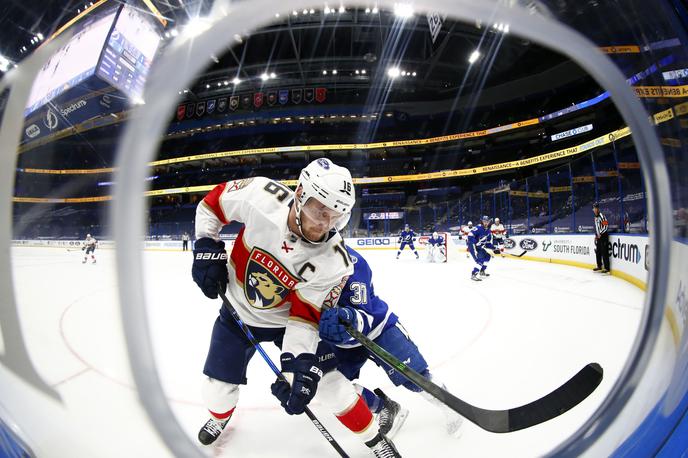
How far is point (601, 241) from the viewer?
418 cm

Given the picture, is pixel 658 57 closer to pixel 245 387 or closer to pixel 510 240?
pixel 245 387

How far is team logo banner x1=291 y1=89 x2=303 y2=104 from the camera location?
4.13 feet

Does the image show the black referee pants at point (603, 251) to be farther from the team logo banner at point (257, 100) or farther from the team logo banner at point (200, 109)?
the team logo banner at point (200, 109)

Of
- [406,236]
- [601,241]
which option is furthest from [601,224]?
[406,236]

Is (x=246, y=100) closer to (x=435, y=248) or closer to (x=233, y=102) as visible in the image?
(x=233, y=102)

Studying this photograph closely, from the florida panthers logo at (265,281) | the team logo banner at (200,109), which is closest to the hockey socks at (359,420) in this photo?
the florida panthers logo at (265,281)

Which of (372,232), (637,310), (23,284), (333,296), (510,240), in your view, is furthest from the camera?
(510,240)

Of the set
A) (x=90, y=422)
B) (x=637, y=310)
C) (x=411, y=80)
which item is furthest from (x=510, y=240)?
(x=90, y=422)

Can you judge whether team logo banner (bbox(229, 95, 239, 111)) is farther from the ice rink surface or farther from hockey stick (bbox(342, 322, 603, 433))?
hockey stick (bbox(342, 322, 603, 433))

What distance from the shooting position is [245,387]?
1.21m

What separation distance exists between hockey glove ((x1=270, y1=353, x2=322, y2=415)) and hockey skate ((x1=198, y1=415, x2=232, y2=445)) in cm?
19

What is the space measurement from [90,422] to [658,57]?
38.8 inches

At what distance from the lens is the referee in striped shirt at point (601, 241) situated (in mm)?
4113

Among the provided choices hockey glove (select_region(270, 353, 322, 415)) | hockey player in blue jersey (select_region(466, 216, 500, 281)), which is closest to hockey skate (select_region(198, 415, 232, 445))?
hockey glove (select_region(270, 353, 322, 415))
